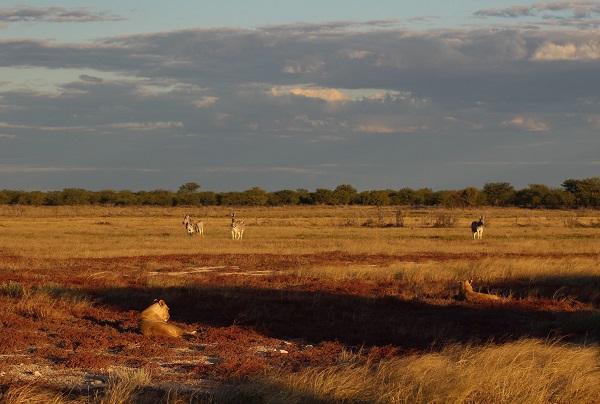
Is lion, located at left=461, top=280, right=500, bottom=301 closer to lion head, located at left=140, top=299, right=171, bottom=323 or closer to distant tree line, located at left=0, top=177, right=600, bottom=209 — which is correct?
lion head, located at left=140, top=299, right=171, bottom=323

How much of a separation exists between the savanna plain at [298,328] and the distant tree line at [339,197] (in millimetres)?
85627

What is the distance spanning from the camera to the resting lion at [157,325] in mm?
13742

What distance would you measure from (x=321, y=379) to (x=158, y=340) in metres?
4.70

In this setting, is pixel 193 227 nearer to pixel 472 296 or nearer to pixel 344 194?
pixel 472 296

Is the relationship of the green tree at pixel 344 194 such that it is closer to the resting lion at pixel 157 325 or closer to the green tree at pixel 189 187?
the green tree at pixel 189 187

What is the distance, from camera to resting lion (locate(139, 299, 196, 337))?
1374 centimetres

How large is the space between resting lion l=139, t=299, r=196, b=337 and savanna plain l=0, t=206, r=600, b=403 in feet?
Answer: 0.68

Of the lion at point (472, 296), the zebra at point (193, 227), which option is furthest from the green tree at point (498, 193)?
the lion at point (472, 296)

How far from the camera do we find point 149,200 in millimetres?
129250

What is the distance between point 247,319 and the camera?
15.9m

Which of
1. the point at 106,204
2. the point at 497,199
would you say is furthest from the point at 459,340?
the point at 106,204

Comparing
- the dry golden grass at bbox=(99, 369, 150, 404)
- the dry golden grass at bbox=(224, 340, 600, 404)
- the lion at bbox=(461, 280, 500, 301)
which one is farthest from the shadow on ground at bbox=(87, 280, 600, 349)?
the dry golden grass at bbox=(99, 369, 150, 404)

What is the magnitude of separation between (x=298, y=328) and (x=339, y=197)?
388 feet

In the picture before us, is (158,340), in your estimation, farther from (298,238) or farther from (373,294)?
(298,238)
